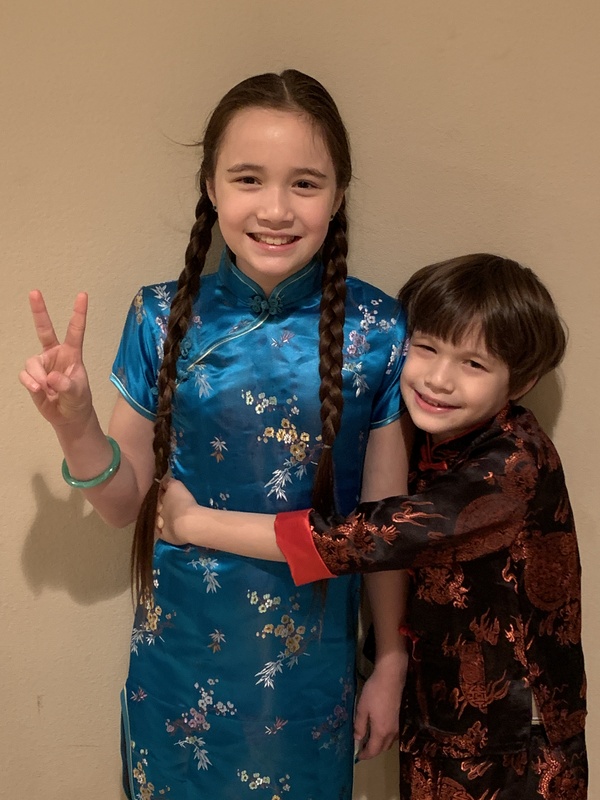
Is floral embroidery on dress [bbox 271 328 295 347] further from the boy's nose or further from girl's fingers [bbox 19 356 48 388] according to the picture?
girl's fingers [bbox 19 356 48 388]

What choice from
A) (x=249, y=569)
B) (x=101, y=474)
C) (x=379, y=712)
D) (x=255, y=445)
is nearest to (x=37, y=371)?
(x=101, y=474)

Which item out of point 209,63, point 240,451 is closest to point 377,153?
point 209,63

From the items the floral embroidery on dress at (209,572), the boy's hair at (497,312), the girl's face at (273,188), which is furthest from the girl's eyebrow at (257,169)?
the floral embroidery on dress at (209,572)

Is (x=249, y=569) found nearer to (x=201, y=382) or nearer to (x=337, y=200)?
(x=201, y=382)

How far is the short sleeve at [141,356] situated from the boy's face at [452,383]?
37 centimetres

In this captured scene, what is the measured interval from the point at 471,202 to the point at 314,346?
369 mm

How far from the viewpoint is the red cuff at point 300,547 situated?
103 centimetres

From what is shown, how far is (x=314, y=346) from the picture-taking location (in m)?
1.08

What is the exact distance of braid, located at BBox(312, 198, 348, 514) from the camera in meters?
1.04

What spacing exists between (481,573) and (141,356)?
23.1 inches

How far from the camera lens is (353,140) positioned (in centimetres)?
119

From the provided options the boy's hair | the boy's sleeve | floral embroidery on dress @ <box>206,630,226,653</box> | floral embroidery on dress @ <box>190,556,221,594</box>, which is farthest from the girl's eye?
floral embroidery on dress @ <box>206,630,226,653</box>

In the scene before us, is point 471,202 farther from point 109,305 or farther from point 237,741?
point 237,741

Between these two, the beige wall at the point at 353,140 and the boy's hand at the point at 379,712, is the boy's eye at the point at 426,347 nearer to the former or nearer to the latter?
the beige wall at the point at 353,140
